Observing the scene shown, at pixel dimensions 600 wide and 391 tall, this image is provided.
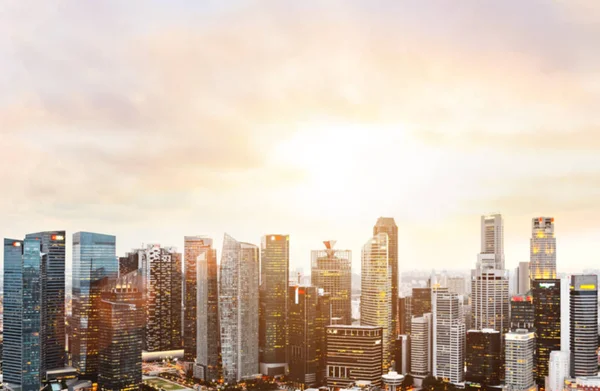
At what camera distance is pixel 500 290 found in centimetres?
1688

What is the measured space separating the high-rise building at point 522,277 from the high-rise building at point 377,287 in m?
3.68

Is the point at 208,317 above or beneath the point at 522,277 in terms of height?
beneath

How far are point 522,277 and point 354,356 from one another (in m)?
6.56

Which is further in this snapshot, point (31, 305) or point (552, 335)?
point (552, 335)

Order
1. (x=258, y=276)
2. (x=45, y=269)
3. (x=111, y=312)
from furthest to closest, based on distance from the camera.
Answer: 1. (x=258, y=276)
2. (x=45, y=269)
3. (x=111, y=312)

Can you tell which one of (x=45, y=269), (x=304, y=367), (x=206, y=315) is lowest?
(x=304, y=367)

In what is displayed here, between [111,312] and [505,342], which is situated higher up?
[111,312]

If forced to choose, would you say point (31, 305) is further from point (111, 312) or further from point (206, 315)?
point (206, 315)

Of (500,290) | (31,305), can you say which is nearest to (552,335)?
(500,290)

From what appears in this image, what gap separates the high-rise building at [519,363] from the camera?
12.8m

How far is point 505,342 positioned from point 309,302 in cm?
449

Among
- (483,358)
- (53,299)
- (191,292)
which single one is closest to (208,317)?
(191,292)

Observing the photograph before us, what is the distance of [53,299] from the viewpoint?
13.0m

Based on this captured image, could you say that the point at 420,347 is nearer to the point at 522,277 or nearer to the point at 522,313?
the point at 522,313
